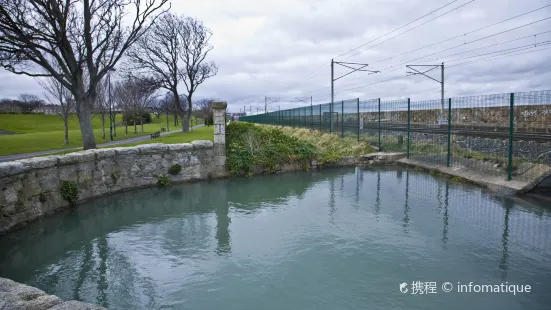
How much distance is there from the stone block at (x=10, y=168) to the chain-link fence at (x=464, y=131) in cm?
1214

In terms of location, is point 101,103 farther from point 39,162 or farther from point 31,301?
point 31,301

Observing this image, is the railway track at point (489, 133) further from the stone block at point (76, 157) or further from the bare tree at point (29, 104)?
the bare tree at point (29, 104)

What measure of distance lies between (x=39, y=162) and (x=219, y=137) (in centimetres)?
594

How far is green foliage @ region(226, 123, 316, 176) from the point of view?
13.6 metres

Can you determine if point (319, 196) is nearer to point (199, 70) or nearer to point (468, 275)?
point (468, 275)

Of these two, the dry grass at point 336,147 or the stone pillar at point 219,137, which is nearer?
the stone pillar at point 219,137

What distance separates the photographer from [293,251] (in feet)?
19.4

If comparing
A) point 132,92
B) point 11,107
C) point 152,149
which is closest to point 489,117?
point 152,149

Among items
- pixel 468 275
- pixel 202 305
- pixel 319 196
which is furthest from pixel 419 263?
pixel 319 196

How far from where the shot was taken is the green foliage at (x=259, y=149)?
13.6 m

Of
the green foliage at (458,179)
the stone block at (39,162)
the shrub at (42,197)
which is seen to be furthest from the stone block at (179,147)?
the green foliage at (458,179)

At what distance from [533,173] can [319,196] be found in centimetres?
556

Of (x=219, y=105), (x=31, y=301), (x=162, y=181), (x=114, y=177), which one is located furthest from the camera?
(x=219, y=105)

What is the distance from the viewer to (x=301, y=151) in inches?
580
